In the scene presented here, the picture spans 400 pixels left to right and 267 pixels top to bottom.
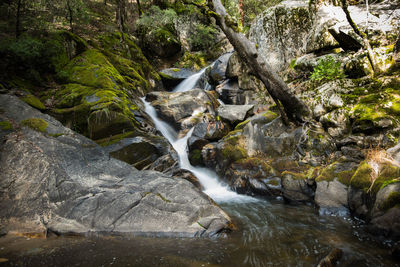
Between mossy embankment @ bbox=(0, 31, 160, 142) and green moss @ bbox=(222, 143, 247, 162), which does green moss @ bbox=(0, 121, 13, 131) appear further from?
green moss @ bbox=(222, 143, 247, 162)

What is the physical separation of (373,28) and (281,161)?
5878mm

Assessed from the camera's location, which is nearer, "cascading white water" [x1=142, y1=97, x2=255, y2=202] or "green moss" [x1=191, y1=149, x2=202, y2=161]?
"cascading white water" [x1=142, y1=97, x2=255, y2=202]

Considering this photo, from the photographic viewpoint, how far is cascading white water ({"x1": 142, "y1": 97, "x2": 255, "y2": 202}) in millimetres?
7055

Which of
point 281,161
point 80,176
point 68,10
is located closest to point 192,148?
point 281,161

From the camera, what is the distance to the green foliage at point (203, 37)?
21.4 metres

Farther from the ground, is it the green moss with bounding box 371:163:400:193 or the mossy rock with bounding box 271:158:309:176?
the green moss with bounding box 371:163:400:193

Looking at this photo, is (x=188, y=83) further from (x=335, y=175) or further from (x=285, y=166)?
(x=335, y=175)

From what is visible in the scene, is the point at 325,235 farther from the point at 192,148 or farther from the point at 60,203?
the point at 192,148

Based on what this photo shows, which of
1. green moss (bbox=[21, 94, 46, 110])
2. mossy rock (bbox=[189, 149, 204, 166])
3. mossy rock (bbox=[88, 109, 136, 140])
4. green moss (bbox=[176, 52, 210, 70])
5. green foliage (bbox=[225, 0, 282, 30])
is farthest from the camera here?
green foliage (bbox=[225, 0, 282, 30])

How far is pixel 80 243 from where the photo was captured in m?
3.54

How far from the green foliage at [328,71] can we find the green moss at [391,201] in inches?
196

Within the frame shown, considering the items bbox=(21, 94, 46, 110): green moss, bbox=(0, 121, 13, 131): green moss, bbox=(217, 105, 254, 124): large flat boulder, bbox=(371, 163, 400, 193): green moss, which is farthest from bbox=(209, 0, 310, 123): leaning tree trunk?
bbox=(21, 94, 46, 110): green moss

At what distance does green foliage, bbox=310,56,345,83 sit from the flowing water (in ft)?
17.0

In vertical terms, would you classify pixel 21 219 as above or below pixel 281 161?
above
